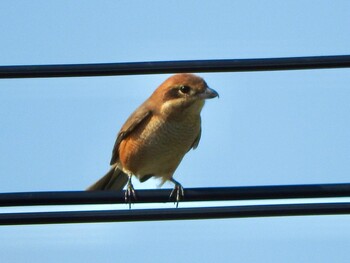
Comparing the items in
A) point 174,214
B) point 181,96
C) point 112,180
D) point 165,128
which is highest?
point 181,96

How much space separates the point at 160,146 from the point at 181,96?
17.5 inches

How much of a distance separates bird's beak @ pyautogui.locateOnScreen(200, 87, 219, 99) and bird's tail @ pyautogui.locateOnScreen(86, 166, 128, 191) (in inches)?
48.8

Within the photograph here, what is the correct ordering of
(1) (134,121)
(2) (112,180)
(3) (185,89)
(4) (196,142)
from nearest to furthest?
1. (3) (185,89)
2. (1) (134,121)
3. (4) (196,142)
4. (2) (112,180)

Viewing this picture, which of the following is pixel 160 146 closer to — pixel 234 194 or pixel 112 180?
pixel 112 180

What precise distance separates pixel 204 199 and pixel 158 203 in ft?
1.09

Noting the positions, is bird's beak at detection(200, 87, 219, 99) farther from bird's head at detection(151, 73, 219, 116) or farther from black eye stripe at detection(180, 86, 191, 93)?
black eye stripe at detection(180, 86, 191, 93)

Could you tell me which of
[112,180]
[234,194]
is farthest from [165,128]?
[234,194]

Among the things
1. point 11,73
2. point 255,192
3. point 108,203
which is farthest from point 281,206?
point 11,73

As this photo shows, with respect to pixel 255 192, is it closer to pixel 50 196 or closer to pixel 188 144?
pixel 50 196

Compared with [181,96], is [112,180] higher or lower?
lower

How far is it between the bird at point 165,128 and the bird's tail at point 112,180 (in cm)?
36

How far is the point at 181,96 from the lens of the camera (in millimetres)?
7832

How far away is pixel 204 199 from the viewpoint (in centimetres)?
549

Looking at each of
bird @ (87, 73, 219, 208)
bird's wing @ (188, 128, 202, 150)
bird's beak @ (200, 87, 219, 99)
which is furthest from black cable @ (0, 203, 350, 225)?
bird's wing @ (188, 128, 202, 150)
